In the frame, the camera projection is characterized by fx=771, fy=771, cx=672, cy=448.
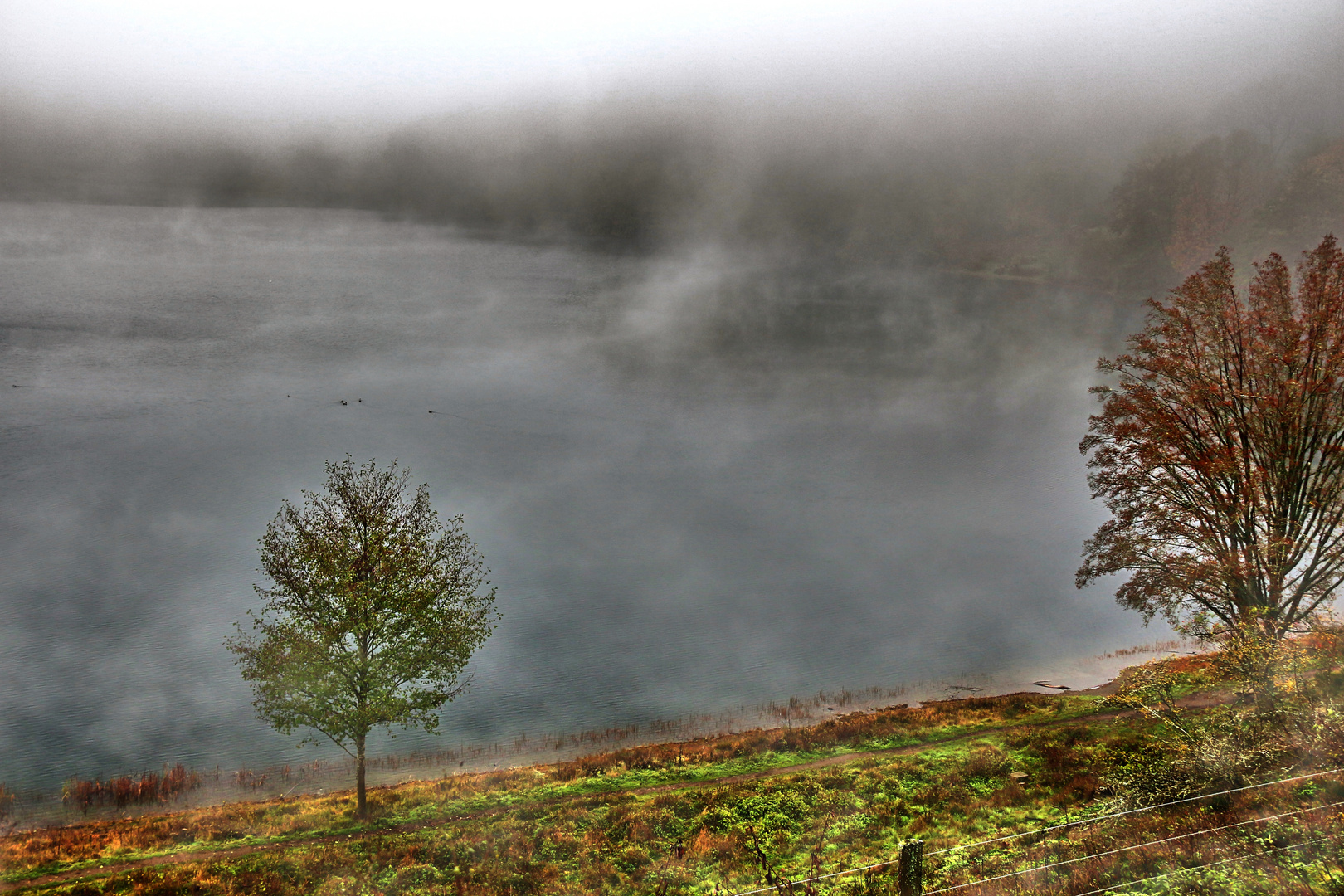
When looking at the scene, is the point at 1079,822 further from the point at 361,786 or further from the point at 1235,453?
the point at 361,786

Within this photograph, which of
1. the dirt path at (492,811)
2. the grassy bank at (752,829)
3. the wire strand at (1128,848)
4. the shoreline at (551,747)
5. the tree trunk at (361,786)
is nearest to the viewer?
the wire strand at (1128,848)

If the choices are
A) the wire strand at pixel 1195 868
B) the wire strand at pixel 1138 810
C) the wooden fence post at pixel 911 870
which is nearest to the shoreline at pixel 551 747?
the wire strand at pixel 1138 810

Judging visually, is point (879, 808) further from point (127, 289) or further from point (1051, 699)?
point (127, 289)

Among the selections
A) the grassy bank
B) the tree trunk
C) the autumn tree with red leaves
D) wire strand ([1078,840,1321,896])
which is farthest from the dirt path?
wire strand ([1078,840,1321,896])

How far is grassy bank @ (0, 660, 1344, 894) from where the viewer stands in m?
12.1

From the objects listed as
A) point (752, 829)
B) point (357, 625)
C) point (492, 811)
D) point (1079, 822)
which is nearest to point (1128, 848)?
point (1079, 822)

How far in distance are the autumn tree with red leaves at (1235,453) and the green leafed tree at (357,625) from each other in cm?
1767

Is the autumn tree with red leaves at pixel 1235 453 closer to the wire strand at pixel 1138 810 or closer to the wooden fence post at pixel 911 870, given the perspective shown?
the wire strand at pixel 1138 810

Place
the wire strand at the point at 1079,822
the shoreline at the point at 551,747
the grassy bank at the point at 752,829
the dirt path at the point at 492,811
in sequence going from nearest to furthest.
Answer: the grassy bank at the point at 752,829 → the wire strand at the point at 1079,822 → the dirt path at the point at 492,811 → the shoreline at the point at 551,747

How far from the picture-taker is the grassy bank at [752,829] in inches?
478

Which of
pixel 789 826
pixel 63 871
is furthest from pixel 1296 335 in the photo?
Answer: pixel 63 871

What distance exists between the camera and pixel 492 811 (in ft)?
62.4

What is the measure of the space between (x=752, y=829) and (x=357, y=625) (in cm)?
1032

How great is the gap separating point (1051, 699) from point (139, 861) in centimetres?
2648
